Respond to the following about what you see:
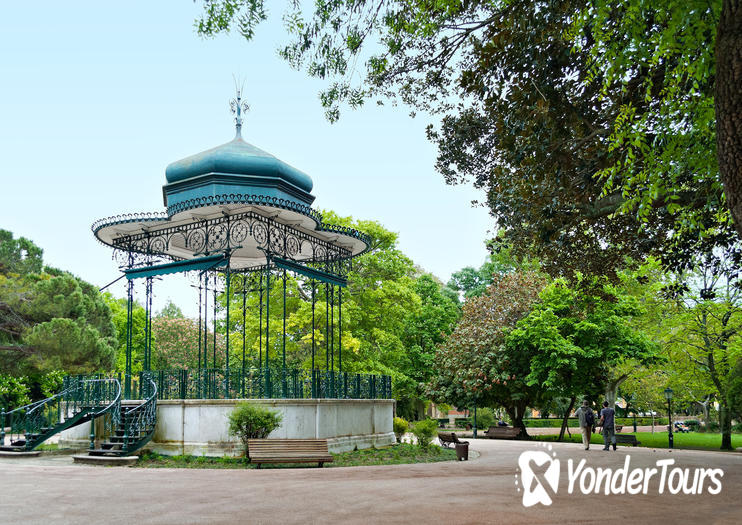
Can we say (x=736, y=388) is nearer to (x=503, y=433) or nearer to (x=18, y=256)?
(x=503, y=433)

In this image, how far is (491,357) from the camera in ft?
111

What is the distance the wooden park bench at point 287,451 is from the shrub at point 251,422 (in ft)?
2.67

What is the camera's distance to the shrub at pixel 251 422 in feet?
53.3

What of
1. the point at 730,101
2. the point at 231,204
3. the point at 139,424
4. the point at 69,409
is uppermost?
the point at 231,204

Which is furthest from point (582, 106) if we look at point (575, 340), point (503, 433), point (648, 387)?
point (648, 387)

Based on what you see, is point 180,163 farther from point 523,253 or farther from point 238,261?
point 523,253

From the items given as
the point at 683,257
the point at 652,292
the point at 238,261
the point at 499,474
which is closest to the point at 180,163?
the point at 238,261

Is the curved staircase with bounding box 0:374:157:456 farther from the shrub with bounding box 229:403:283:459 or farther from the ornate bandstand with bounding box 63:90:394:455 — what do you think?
the shrub with bounding box 229:403:283:459

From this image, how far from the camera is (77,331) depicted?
31484mm

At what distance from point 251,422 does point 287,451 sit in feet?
4.52

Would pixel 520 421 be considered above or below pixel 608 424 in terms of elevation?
below

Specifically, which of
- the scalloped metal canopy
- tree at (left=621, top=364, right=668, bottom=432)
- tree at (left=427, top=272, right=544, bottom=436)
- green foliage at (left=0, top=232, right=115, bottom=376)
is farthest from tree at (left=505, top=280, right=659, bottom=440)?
green foliage at (left=0, top=232, right=115, bottom=376)

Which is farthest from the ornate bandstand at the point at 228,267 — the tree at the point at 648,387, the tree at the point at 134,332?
the tree at the point at 134,332

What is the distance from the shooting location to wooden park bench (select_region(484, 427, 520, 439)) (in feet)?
115
